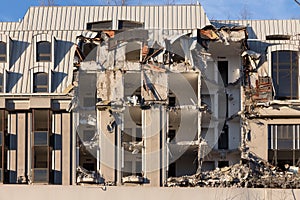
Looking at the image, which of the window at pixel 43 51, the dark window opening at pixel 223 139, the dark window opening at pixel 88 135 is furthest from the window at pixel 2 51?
the dark window opening at pixel 223 139

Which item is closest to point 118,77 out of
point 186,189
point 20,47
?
point 20,47

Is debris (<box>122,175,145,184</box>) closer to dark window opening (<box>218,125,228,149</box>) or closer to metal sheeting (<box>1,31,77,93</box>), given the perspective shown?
dark window opening (<box>218,125,228,149</box>)

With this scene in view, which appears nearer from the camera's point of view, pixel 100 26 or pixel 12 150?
pixel 12 150

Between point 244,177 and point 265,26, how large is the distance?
29.7ft

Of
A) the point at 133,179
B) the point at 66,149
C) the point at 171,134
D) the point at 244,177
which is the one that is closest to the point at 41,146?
the point at 66,149

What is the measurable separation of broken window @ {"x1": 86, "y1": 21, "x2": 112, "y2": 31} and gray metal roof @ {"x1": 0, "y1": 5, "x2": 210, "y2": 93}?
0.28 m

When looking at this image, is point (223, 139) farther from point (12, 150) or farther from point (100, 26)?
point (12, 150)

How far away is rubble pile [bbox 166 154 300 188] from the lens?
944 inches

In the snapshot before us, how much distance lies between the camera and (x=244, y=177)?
2439cm

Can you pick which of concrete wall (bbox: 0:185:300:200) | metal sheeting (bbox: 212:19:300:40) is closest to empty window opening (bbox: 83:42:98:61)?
metal sheeting (bbox: 212:19:300:40)

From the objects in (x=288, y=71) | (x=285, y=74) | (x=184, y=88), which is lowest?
(x=184, y=88)

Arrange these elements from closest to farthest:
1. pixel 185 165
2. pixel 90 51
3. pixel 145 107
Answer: pixel 145 107 → pixel 90 51 → pixel 185 165

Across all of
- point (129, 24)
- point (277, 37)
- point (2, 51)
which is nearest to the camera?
point (2, 51)

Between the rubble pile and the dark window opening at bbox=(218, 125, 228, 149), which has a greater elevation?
the dark window opening at bbox=(218, 125, 228, 149)
